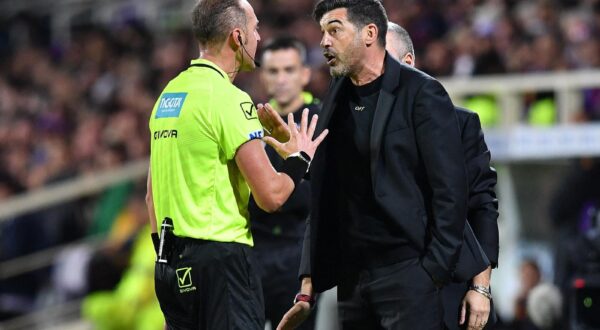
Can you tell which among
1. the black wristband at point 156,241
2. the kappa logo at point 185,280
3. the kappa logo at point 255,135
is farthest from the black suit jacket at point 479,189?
the black wristband at point 156,241

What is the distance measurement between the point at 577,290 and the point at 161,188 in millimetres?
2739

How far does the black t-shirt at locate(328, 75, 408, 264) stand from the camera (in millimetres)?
4461

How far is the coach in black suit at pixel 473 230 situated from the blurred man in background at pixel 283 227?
1.40 metres

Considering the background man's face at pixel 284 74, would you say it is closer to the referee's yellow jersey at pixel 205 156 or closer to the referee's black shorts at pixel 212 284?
the referee's yellow jersey at pixel 205 156

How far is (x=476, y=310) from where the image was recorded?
4527mm

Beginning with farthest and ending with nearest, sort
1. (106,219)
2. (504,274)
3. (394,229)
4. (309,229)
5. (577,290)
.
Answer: (106,219) < (504,274) < (577,290) < (309,229) < (394,229)

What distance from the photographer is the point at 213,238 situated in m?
4.48

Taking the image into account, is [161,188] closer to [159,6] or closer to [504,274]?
[504,274]

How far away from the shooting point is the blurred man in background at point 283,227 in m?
6.26

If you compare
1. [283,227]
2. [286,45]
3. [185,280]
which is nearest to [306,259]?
[185,280]

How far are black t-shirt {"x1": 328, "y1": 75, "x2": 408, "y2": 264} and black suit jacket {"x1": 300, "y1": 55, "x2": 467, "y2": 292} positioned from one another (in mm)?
71

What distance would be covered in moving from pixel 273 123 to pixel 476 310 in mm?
1085

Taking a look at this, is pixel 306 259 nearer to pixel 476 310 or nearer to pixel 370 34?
pixel 476 310

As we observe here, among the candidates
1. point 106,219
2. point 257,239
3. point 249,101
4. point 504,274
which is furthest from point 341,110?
point 106,219
